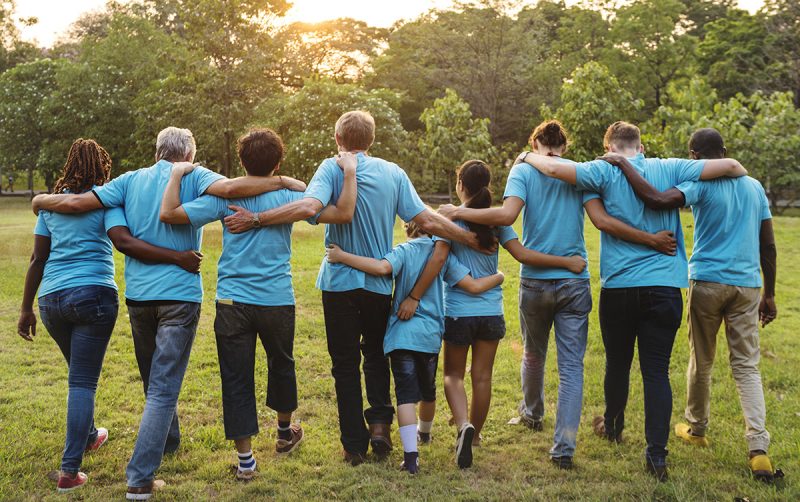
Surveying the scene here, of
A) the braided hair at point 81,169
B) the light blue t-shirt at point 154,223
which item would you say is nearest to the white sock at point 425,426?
the light blue t-shirt at point 154,223

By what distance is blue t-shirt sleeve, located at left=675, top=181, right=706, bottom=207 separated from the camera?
14.0 feet

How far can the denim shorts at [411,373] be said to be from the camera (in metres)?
4.33

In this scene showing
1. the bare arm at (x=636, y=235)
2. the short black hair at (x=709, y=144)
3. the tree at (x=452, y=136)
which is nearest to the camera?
the bare arm at (x=636, y=235)

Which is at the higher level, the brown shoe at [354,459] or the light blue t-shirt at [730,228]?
the light blue t-shirt at [730,228]

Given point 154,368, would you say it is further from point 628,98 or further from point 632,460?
point 628,98

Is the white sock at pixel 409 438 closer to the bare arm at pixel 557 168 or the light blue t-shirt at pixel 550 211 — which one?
the light blue t-shirt at pixel 550 211

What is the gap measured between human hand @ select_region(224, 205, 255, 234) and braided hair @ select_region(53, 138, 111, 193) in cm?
87

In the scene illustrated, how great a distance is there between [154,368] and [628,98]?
24908 millimetres

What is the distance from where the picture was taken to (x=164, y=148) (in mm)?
4168

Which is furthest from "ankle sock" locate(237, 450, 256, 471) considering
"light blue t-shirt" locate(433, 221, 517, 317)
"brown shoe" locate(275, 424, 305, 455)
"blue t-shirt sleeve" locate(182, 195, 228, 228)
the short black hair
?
the short black hair

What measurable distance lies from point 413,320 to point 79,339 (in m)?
1.96

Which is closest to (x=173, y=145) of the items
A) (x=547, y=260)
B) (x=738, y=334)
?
(x=547, y=260)

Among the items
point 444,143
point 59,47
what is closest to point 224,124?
point 444,143

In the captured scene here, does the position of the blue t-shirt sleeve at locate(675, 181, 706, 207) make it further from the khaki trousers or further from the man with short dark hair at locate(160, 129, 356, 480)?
the man with short dark hair at locate(160, 129, 356, 480)
